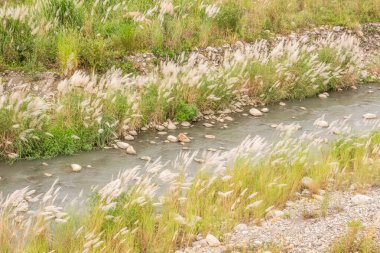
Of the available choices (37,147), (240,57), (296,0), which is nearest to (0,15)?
(37,147)

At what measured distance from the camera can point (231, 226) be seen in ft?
21.8

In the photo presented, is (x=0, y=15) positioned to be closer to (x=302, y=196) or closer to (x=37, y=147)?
(x=37, y=147)

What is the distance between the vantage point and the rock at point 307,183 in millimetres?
7961

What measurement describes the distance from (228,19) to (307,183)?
8.49 meters

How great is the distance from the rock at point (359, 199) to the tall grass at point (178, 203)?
18.4 inches

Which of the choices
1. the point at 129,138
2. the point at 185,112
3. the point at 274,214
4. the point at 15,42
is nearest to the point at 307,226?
the point at 274,214

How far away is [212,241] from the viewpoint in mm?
6305

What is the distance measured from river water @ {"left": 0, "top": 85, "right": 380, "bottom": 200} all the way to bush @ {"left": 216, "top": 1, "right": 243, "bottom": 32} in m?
3.25

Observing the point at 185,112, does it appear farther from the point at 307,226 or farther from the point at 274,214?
the point at 307,226

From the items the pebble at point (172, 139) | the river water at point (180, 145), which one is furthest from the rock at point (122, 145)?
the pebble at point (172, 139)

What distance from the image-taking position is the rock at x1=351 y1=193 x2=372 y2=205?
7336mm

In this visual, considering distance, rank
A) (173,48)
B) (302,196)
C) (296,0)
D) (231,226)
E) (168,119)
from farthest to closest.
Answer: (296,0), (173,48), (168,119), (302,196), (231,226)

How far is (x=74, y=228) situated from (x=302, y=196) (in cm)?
330

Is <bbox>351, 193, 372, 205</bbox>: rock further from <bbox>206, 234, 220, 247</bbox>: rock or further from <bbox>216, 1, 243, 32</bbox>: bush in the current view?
<bbox>216, 1, 243, 32</bbox>: bush
